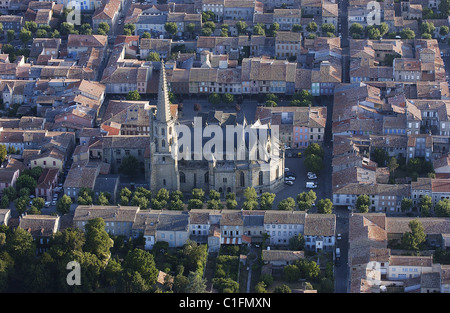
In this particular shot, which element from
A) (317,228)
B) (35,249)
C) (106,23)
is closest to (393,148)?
(317,228)

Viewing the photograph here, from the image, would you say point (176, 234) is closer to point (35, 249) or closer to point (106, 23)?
point (35, 249)

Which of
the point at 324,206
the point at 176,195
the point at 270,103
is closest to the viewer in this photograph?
the point at 324,206

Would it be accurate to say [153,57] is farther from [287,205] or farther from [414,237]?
[414,237]

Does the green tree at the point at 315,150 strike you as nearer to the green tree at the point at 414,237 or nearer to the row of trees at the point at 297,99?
the row of trees at the point at 297,99

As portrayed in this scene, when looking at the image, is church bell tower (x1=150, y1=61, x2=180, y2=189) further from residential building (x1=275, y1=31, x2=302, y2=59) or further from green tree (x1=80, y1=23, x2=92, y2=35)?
green tree (x1=80, y1=23, x2=92, y2=35)

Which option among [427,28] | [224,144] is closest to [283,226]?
[224,144]
